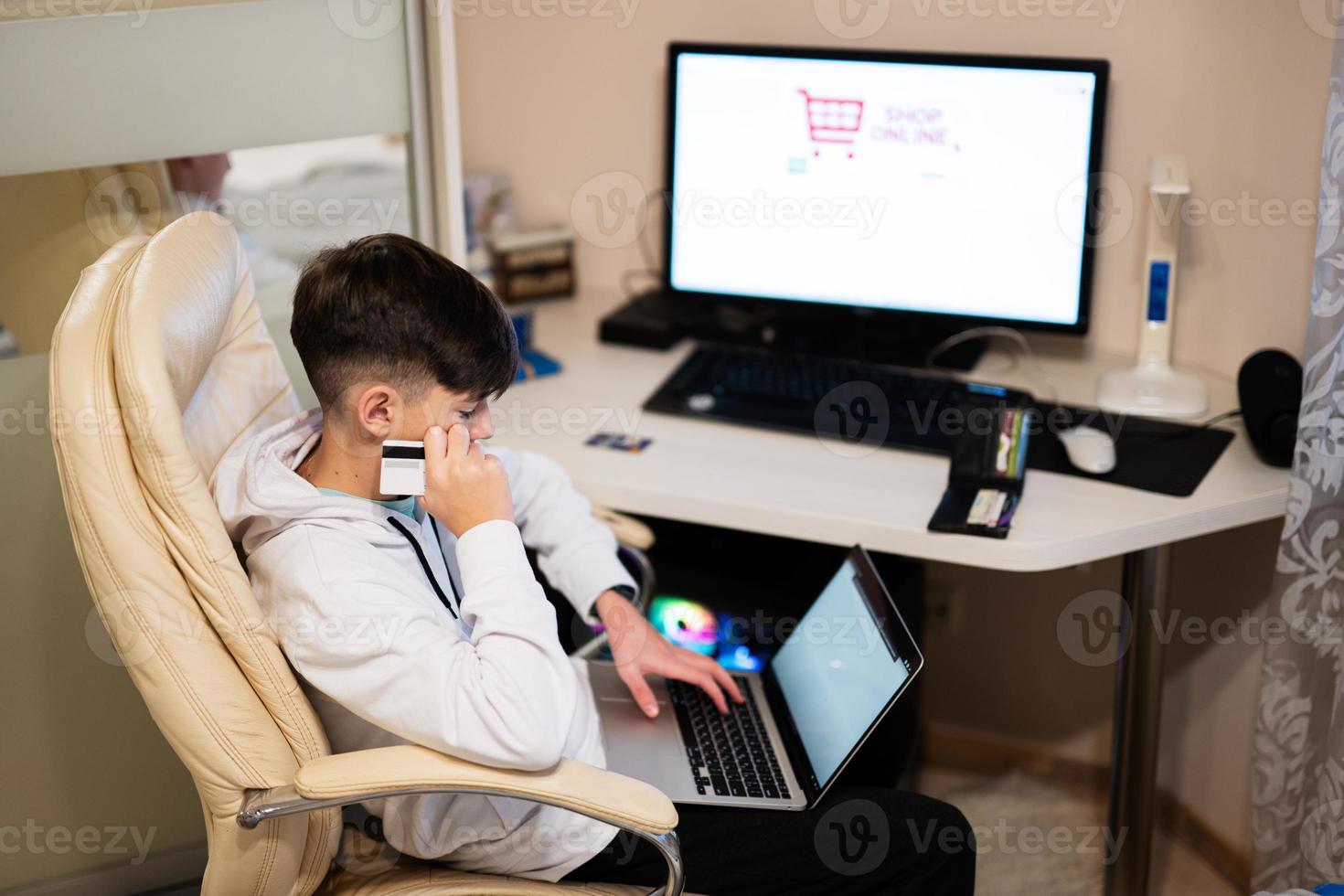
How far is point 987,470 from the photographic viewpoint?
1.67 meters

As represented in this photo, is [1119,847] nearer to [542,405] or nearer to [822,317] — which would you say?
[822,317]

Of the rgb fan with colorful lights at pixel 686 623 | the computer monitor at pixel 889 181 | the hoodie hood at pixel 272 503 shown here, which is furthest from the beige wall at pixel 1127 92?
the hoodie hood at pixel 272 503

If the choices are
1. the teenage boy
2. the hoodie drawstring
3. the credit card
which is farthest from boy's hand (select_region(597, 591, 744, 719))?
the credit card

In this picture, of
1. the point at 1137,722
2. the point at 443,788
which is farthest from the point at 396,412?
the point at 1137,722

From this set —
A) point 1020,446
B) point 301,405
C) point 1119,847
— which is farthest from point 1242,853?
point 301,405

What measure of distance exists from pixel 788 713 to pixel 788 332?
0.75 metres

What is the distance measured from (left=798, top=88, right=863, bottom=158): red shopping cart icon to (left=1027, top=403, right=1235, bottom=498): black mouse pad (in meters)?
0.50

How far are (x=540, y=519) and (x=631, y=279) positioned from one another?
842mm

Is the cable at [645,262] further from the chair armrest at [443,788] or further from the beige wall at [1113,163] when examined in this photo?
the chair armrest at [443,788]

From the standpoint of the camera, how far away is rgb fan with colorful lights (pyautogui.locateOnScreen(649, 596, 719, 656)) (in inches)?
74.3

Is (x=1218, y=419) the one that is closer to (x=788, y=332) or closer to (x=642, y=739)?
(x=788, y=332)

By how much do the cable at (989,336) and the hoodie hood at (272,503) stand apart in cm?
106

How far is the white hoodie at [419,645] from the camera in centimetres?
118

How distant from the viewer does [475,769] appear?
1.19 meters
